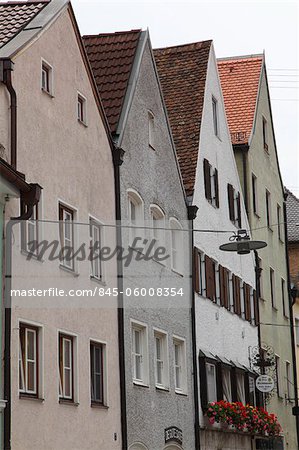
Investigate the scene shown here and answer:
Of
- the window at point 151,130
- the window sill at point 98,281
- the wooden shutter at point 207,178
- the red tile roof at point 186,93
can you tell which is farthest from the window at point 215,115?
the window sill at point 98,281

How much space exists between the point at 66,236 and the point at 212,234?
1165cm

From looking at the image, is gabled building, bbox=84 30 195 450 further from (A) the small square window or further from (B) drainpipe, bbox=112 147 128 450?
(A) the small square window

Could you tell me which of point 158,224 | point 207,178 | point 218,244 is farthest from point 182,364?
point 207,178

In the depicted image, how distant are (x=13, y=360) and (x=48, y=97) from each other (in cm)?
554

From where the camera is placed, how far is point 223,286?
1389 inches

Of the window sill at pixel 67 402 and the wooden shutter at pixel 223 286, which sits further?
the wooden shutter at pixel 223 286

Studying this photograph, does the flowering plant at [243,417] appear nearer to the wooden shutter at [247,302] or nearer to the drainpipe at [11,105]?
the wooden shutter at [247,302]

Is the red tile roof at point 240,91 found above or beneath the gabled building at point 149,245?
above

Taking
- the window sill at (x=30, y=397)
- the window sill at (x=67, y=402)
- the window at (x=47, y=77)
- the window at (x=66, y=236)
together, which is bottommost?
the window sill at (x=30, y=397)

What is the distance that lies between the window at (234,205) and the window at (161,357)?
9378 mm

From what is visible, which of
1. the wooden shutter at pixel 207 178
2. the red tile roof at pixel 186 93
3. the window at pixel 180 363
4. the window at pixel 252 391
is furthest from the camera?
the window at pixel 252 391

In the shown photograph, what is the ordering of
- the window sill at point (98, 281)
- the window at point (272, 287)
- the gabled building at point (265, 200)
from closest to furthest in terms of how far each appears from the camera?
the window sill at point (98, 281) < the gabled building at point (265, 200) < the window at point (272, 287)

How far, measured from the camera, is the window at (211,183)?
113 feet

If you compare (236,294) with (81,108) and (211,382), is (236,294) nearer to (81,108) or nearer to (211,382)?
(211,382)
